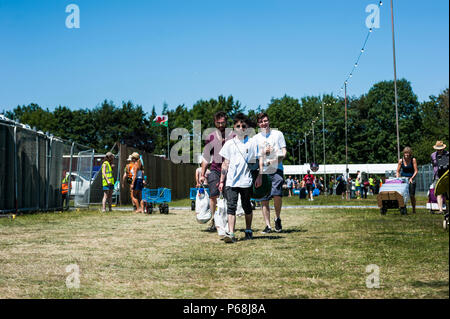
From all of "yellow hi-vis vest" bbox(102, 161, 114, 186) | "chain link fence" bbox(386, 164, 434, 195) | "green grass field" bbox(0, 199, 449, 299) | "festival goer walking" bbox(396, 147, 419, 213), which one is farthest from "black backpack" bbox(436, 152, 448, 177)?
"chain link fence" bbox(386, 164, 434, 195)

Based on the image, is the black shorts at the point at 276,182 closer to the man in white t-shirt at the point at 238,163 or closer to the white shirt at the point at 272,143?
the white shirt at the point at 272,143

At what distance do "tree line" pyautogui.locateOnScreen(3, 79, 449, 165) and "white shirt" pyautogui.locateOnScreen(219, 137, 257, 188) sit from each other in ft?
204

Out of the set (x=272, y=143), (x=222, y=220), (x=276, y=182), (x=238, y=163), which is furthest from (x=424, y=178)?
(x=238, y=163)

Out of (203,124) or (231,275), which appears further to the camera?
(203,124)

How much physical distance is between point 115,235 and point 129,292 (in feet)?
17.1

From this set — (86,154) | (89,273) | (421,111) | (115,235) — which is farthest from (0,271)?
(421,111)

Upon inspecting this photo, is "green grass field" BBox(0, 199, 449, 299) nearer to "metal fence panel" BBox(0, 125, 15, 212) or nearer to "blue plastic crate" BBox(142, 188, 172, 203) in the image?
"metal fence panel" BBox(0, 125, 15, 212)

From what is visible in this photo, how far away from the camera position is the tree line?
Result: 74375 mm

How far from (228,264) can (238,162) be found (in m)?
2.78

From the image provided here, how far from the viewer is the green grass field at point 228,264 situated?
14.0ft

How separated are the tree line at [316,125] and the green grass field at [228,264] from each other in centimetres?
6232

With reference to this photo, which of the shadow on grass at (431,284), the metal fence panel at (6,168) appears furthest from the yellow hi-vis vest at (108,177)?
the shadow on grass at (431,284)

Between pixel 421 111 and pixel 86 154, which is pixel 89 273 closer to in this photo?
pixel 86 154

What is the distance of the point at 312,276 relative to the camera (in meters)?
4.88
